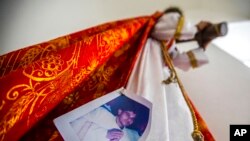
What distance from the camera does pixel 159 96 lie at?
55 centimetres

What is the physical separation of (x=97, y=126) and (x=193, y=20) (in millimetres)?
711

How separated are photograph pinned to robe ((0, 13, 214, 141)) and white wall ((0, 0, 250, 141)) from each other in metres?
0.20

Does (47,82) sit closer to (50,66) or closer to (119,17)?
(50,66)

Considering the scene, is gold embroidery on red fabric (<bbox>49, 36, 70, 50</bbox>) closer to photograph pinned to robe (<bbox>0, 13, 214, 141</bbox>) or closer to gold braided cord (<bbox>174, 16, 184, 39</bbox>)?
photograph pinned to robe (<bbox>0, 13, 214, 141</bbox>)

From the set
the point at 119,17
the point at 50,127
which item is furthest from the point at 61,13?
the point at 50,127

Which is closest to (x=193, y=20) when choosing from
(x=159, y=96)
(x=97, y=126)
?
(x=159, y=96)

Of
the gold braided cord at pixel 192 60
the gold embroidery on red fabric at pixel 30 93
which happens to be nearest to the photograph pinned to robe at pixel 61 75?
the gold embroidery on red fabric at pixel 30 93

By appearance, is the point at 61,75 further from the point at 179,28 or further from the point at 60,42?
the point at 179,28

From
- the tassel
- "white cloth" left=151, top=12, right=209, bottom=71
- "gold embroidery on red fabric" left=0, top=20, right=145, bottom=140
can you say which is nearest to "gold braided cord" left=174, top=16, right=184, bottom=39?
"white cloth" left=151, top=12, right=209, bottom=71

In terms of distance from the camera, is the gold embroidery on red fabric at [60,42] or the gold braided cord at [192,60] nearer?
the gold embroidery on red fabric at [60,42]

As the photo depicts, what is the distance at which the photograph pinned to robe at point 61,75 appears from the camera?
1.34 ft

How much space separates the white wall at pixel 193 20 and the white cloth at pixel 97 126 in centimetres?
29

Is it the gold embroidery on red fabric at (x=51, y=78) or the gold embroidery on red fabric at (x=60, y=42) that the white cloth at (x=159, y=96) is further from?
the gold embroidery on red fabric at (x=60, y=42)

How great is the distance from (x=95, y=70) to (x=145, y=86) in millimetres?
132
